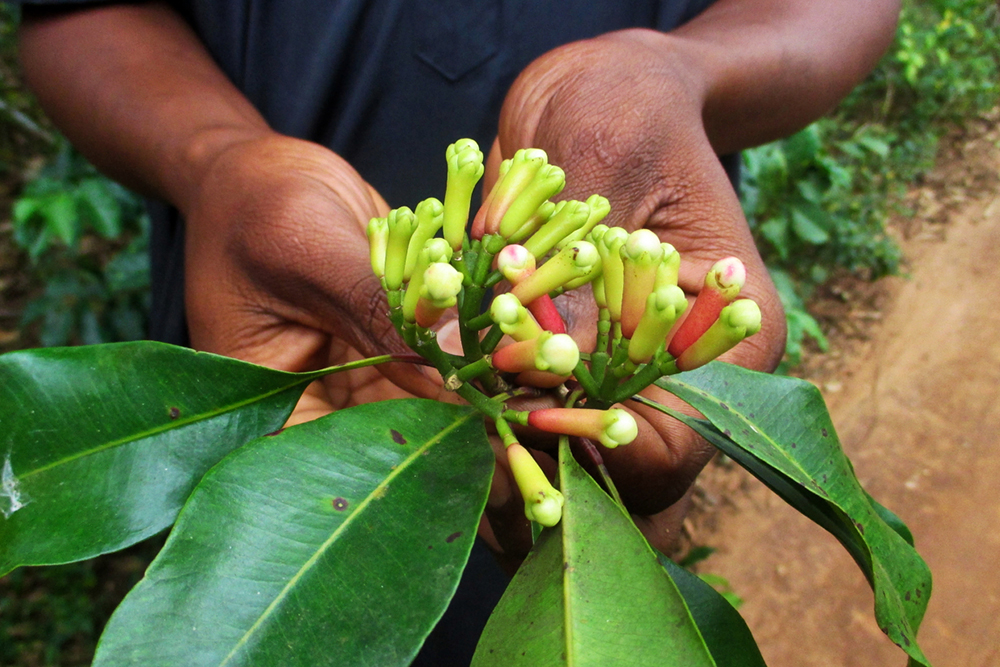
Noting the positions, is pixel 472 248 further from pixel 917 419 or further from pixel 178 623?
pixel 917 419

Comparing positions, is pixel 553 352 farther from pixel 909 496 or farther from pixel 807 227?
pixel 807 227

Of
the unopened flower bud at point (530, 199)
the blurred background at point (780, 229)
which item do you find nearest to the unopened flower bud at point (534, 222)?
the unopened flower bud at point (530, 199)

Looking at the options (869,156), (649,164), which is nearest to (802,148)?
(869,156)

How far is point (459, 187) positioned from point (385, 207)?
2.93 feet

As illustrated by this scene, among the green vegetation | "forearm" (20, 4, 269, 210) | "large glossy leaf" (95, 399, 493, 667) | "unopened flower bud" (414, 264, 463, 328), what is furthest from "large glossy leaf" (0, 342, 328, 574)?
the green vegetation

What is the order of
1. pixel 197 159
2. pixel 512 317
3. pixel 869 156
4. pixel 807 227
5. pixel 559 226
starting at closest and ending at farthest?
1. pixel 512 317
2. pixel 559 226
3. pixel 197 159
4. pixel 807 227
5. pixel 869 156

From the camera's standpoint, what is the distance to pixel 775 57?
182 centimetres

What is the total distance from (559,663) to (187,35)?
2008 millimetres

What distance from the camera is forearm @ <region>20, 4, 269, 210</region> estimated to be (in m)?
1.74

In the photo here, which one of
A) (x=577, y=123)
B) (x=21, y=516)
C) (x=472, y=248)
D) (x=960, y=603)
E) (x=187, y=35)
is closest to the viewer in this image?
(x=21, y=516)

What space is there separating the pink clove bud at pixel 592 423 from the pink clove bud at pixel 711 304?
0.11 meters

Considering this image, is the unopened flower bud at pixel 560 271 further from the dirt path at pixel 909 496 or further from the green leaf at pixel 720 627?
the dirt path at pixel 909 496

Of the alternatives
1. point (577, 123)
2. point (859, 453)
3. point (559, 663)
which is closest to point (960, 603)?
point (859, 453)

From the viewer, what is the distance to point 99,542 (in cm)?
82
